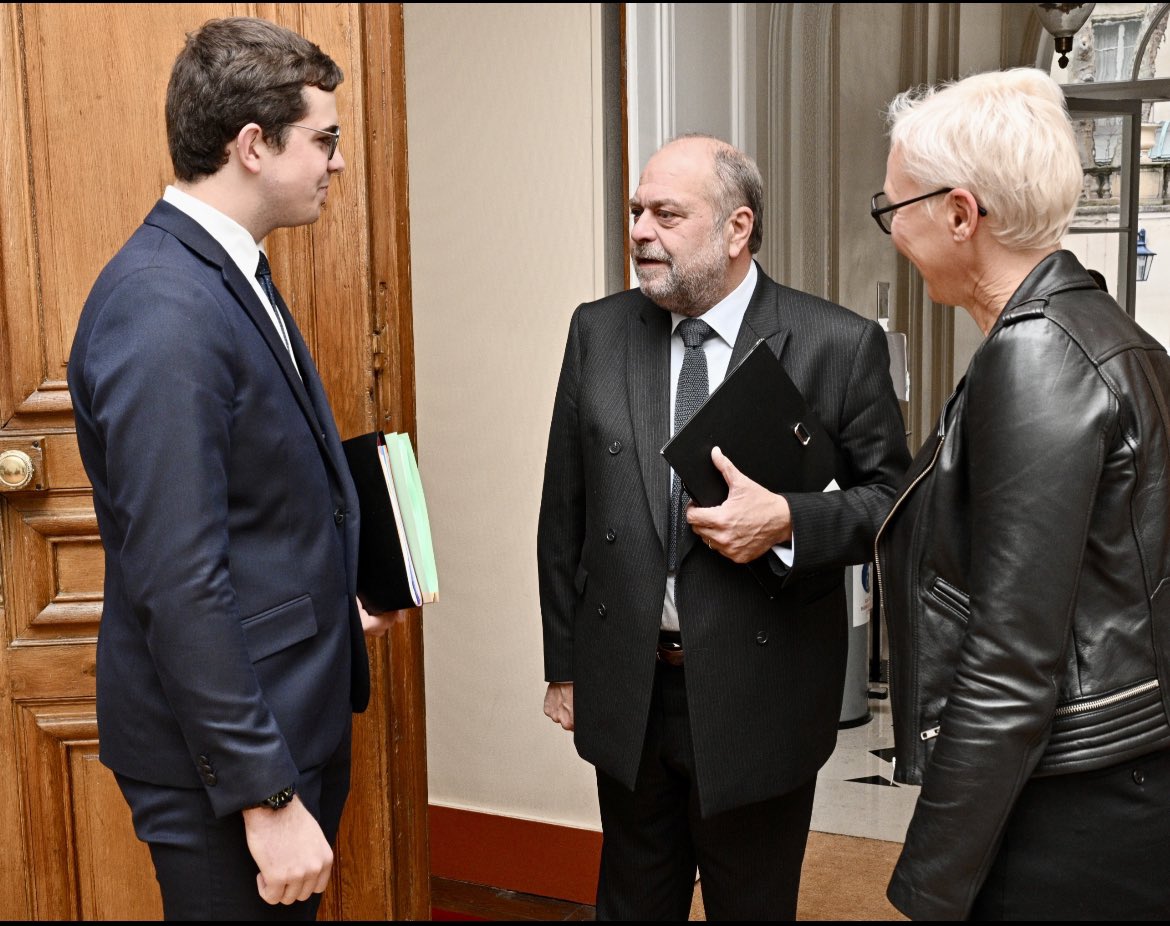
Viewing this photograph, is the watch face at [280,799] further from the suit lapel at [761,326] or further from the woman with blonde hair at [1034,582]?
the suit lapel at [761,326]

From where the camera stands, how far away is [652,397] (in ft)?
6.97

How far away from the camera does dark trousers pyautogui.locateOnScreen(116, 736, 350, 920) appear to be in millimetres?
1535

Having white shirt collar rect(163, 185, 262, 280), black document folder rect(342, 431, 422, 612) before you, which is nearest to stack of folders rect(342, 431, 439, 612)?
black document folder rect(342, 431, 422, 612)

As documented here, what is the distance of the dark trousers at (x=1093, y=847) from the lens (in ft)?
4.54

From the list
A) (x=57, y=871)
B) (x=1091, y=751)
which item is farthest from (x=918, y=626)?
(x=57, y=871)

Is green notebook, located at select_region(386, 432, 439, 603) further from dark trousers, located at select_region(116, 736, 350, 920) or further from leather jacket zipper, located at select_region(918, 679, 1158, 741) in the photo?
leather jacket zipper, located at select_region(918, 679, 1158, 741)

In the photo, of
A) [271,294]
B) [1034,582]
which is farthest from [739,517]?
[271,294]

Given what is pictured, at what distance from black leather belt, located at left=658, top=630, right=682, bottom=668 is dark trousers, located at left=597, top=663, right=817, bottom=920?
0.8 inches

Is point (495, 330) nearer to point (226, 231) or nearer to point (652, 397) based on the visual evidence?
point (652, 397)

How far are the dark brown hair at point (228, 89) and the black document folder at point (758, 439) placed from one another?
76 centimetres

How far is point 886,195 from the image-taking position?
1.62 meters

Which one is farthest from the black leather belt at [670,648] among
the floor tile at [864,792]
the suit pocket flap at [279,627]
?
the floor tile at [864,792]

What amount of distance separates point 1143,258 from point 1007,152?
5340 millimetres

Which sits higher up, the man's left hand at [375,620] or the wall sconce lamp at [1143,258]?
the wall sconce lamp at [1143,258]
